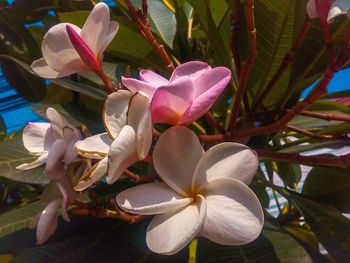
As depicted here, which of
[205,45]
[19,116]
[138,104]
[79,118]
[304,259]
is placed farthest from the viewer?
[19,116]

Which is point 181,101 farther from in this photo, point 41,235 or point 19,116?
point 19,116

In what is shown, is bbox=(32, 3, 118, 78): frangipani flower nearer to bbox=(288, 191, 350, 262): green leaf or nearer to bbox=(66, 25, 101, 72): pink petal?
bbox=(66, 25, 101, 72): pink petal

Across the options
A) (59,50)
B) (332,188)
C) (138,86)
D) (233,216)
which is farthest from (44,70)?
(332,188)

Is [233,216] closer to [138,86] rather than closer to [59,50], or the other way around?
[138,86]

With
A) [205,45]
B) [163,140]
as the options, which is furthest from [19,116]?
[163,140]

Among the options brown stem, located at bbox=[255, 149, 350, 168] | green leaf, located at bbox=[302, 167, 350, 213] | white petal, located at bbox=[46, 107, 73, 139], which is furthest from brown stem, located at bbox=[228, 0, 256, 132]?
green leaf, located at bbox=[302, 167, 350, 213]
